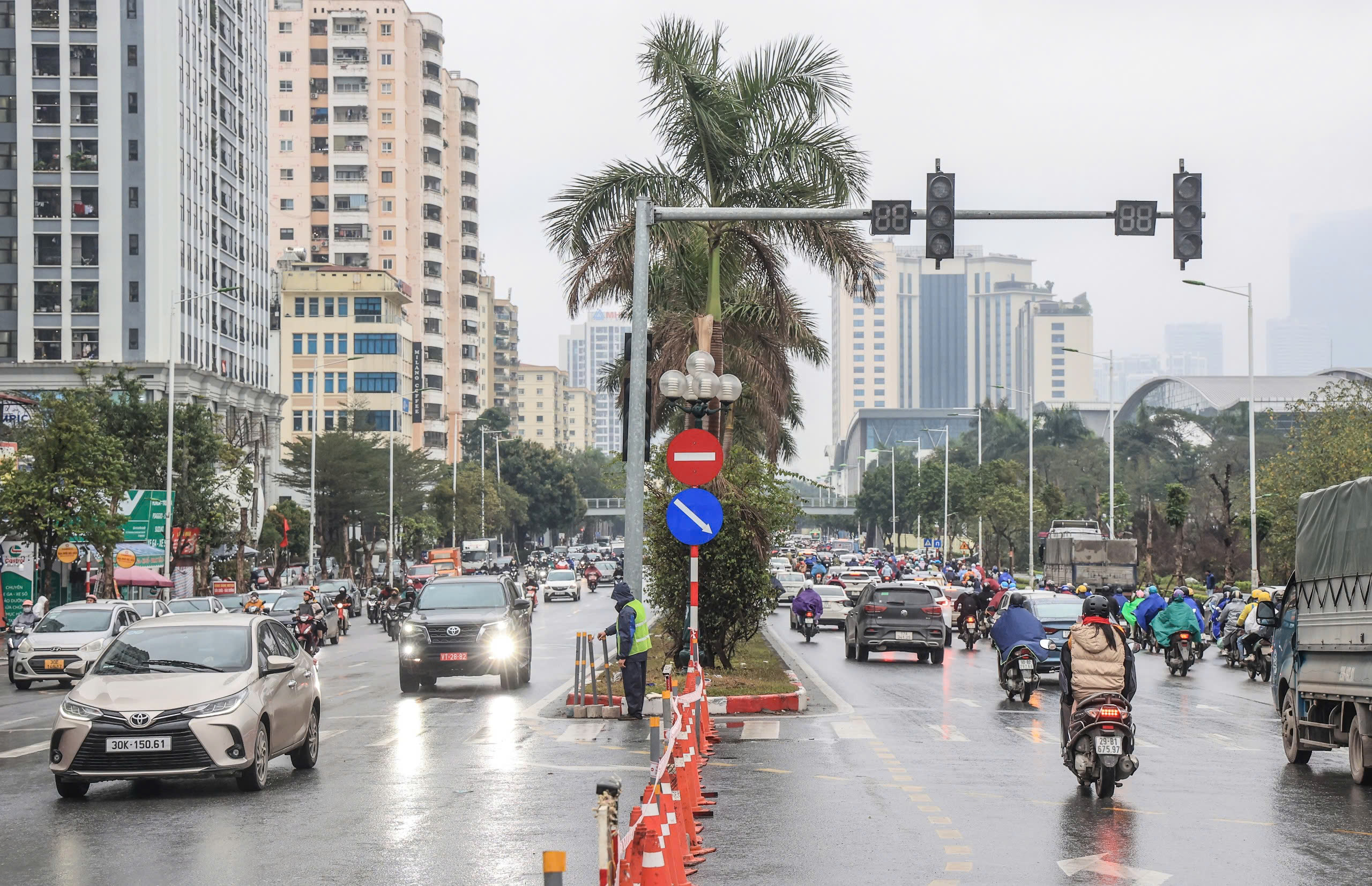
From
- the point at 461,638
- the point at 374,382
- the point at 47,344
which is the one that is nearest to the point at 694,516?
the point at 461,638

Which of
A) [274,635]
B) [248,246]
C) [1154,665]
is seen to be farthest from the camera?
[248,246]

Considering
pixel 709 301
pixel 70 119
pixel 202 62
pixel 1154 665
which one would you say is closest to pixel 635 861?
pixel 709 301

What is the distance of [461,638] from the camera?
83.3 feet

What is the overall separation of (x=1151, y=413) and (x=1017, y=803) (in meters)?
142

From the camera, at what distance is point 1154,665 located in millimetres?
35188

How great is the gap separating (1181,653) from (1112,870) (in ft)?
73.5

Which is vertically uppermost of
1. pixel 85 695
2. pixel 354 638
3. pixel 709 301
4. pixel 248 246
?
pixel 248 246

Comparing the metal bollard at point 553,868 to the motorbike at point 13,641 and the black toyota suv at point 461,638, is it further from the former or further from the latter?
the motorbike at point 13,641

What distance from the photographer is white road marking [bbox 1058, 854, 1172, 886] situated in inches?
380

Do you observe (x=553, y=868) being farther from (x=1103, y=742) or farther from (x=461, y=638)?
(x=461, y=638)

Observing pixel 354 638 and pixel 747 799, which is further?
pixel 354 638

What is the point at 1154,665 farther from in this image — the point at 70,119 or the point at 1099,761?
the point at 70,119

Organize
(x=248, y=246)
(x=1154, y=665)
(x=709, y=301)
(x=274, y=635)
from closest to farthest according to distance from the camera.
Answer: (x=274, y=635)
(x=709, y=301)
(x=1154, y=665)
(x=248, y=246)

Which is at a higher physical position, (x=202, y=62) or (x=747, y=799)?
(x=202, y=62)
